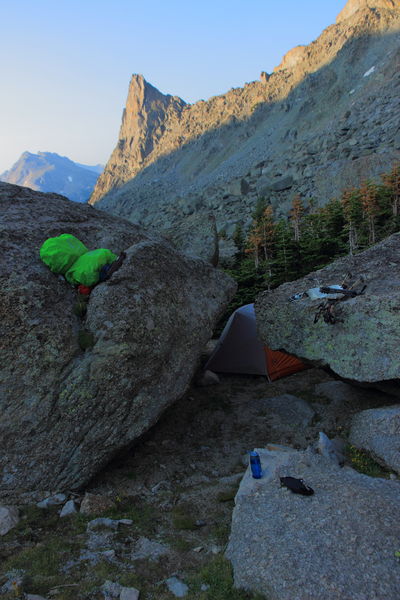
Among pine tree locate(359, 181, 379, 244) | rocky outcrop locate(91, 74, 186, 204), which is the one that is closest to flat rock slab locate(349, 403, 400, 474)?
pine tree locate(359, 181, 379, 244)

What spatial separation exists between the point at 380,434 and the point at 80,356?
6.90 metres

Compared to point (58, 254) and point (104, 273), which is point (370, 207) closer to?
point (104, 273)

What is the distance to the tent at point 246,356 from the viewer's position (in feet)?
46.7

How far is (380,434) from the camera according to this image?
848 cm

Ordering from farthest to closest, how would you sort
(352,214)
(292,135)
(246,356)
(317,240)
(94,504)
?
(292,135) → (352,214) → (317,240) → (246,356) → (94,504)

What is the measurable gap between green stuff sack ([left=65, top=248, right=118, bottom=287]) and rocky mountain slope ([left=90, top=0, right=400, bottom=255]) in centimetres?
818

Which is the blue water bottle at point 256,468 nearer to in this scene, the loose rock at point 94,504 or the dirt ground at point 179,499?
the dirt ground at point 179,499

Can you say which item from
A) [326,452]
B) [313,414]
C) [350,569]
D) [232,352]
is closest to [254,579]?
[350,569]

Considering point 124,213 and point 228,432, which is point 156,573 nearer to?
point 228,432

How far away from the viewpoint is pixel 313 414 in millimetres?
10828

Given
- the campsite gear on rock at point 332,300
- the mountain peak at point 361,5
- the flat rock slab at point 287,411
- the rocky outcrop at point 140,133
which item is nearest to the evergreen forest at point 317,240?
the flat rock slab at point 287,411

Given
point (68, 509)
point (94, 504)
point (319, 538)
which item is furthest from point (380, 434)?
Answer: point (68, 509)

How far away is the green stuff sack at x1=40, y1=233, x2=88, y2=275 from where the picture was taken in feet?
28.7

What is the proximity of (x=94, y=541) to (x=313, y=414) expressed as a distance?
6929 millimetres
